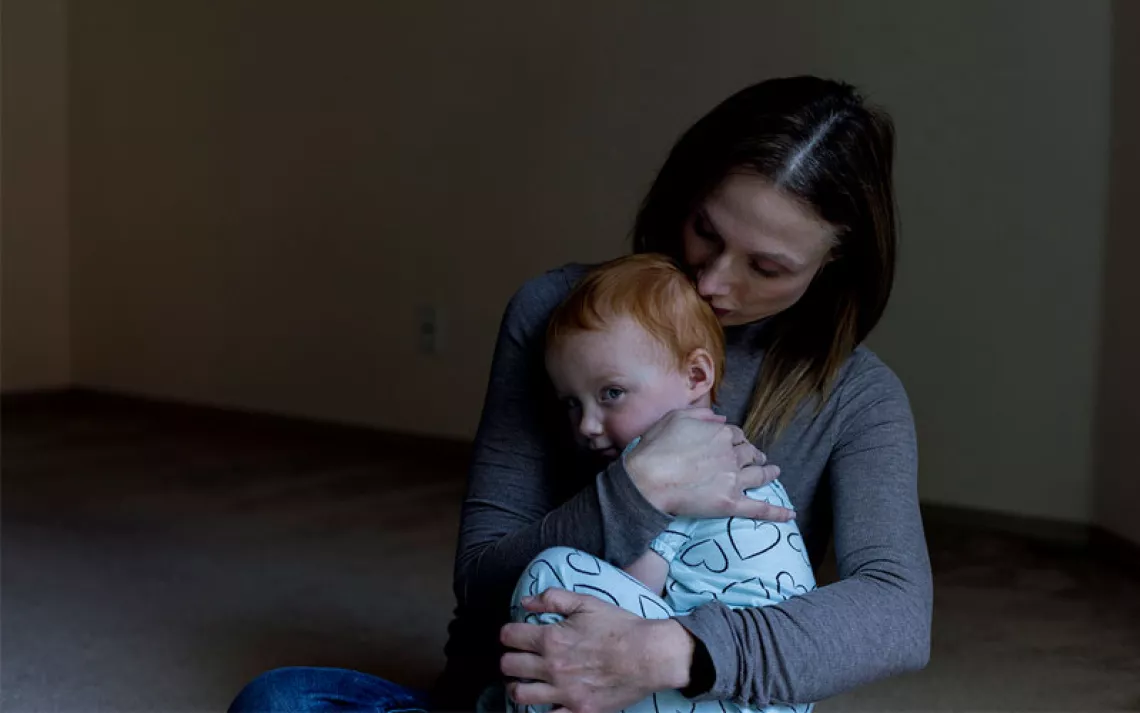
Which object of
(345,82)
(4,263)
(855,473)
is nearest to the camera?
(855,473)

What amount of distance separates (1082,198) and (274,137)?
9.02 feet

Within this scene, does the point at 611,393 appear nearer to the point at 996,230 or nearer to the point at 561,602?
the point at 561,602

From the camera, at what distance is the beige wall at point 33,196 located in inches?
198

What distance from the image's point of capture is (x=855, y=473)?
1317 mm

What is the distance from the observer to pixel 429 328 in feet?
13.5

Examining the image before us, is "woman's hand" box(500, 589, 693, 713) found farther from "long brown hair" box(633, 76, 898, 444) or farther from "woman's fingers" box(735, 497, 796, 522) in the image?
"long brown hair" box(633, 76, 898, 444)

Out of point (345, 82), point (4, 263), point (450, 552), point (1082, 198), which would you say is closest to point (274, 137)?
point (345, 82)

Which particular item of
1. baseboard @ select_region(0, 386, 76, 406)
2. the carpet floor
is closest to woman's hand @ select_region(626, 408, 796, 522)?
the carpet floor

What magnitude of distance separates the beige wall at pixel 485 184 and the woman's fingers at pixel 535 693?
7.42 ft

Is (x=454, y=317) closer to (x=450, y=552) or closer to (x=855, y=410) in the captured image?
(x=450, y=552)

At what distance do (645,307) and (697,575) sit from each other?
10.7 inches

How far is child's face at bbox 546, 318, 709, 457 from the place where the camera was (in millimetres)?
1274

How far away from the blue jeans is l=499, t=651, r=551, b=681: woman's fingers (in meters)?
0.36

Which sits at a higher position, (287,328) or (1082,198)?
(1082,198)
